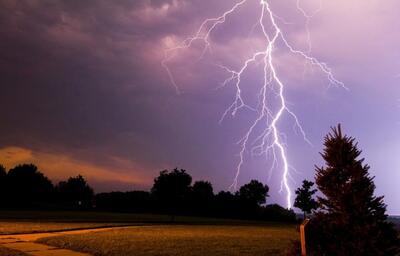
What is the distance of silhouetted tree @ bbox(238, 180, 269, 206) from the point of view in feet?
240

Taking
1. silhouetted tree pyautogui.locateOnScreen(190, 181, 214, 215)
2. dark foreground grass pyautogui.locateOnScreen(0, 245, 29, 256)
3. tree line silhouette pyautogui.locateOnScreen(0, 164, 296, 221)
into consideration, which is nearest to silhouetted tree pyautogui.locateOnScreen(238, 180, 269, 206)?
tree line silhouette pyautogui.locateOnScreen(0, 164, 296, 221)

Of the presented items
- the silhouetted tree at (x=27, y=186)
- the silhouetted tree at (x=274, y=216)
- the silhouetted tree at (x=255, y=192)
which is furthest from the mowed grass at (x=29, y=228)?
the silhouetted tree at (x=27, y=186)

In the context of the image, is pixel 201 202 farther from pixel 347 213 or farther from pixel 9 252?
pixel 347 213

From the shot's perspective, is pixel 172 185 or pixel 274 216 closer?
pixel 172 185

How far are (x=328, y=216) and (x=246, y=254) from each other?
478 centimetres

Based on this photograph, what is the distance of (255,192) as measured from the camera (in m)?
73.6

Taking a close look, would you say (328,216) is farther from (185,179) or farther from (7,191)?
(7,191)

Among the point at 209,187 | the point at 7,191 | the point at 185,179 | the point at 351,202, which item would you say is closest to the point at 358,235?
the point at 351,202

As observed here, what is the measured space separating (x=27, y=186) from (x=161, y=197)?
56747mm

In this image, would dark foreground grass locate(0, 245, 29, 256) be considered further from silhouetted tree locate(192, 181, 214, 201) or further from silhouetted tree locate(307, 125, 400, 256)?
Answer: silhouetted tree locate(192, 181, 214, 201)

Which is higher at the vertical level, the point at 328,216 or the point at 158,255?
the point at 328,216

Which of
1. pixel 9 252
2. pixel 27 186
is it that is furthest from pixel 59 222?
pixel 27 186

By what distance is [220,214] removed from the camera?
6341 cm

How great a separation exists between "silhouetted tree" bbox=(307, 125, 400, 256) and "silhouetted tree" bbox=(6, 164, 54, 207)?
7598 centimetres
